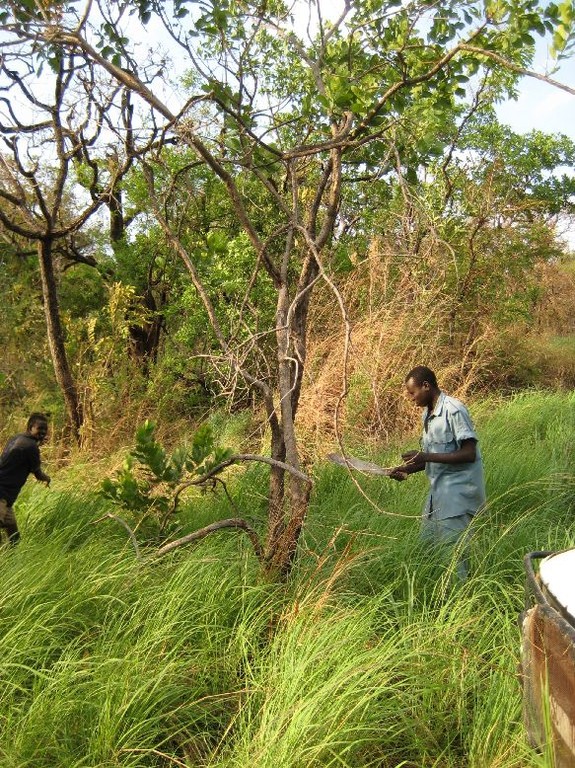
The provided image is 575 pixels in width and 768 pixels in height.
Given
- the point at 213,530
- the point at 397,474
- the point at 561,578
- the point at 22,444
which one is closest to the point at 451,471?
the point at 397,474

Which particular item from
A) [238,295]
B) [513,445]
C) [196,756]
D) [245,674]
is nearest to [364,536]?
[245,674]

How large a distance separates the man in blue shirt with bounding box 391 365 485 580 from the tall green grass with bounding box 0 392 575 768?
0.50 feet

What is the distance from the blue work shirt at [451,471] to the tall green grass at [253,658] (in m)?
0.21

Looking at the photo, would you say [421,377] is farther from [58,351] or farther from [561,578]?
[58,351]

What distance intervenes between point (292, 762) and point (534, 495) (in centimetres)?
384

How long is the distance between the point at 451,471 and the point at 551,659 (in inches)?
83.8

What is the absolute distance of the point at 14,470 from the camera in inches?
194

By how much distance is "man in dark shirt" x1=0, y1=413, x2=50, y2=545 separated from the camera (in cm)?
475

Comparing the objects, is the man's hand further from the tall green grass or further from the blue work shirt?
the tall green grass

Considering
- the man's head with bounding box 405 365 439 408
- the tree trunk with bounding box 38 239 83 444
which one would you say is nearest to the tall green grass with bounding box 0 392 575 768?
the man's head with bounding box 405 365 439 408

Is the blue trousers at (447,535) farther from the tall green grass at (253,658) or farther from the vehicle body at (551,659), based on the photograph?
the vehicle body at (551,659)

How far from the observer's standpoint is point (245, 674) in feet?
Result: 10.1

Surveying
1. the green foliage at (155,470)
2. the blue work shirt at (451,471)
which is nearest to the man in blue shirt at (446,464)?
the blue work shirt at (451,471)

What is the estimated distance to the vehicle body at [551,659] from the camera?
2121 mm
